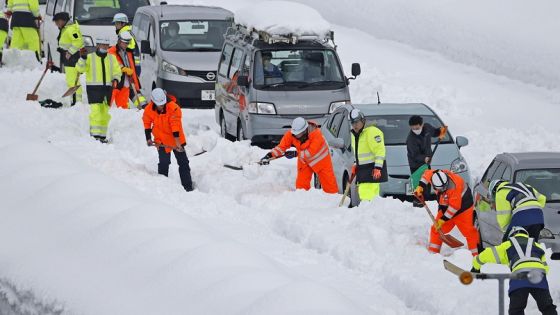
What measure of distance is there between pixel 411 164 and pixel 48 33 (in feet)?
41.9

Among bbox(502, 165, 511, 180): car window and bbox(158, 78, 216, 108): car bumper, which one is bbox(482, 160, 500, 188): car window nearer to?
bbox(502, 165, 511, 180): car window

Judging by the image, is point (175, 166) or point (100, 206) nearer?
point (100, 206)

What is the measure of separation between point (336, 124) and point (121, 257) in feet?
28.3

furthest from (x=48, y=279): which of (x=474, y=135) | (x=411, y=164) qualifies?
(x=474, y=135)

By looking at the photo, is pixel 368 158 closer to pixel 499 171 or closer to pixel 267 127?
pixel 499 171

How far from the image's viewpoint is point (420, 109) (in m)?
18.2

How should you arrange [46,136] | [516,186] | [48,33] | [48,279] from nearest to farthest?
[48,279]
[516,186]
[46,136]
[48,33]

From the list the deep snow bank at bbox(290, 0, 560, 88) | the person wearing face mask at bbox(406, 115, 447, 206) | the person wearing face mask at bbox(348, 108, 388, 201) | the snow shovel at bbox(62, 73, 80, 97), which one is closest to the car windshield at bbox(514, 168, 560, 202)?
the person wearing face mask at bbox(406, 115, 447, 206)

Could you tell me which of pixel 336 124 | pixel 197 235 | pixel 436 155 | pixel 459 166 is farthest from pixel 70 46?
pixel 197 235

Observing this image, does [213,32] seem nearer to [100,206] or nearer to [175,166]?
[175,166]

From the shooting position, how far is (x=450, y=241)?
544 inches

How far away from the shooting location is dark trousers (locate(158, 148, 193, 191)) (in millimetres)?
17469

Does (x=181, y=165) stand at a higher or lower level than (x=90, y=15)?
lower

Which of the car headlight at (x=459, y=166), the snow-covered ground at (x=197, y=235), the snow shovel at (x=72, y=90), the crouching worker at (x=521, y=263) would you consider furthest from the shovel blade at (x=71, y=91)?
the crouching worker at (x=521, y=263)
